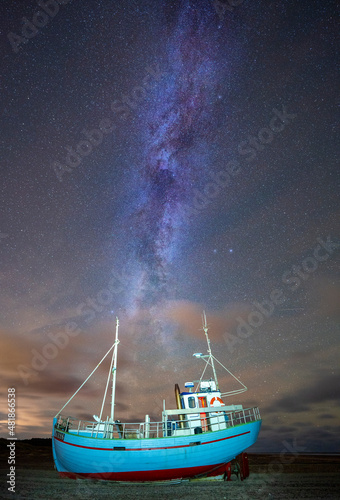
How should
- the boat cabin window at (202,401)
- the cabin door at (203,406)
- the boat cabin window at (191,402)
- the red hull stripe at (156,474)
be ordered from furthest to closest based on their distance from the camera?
the boat cabin window at (202,401)
the boat cabin window at (191,402)
the cabin door at (203,406)
the red hull stripe at (156,474)

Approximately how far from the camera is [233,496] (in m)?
14.8

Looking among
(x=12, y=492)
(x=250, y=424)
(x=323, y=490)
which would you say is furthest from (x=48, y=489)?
(x=323, y=490)

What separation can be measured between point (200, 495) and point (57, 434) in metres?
12.8

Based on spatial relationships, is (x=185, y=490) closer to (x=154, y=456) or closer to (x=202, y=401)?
(x=154, y=456)

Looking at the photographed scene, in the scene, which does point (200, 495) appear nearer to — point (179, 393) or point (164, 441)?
point (164, 441)

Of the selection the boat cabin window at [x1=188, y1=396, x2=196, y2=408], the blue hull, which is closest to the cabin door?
the boat cabin window at [x1=188, y1=396, x2=196, y2=408]

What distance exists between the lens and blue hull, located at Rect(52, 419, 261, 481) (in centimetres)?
1934

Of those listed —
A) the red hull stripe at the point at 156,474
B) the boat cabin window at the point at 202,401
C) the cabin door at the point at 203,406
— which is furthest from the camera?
the boat cabin window at the point at 202,401

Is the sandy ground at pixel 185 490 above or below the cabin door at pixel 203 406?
below

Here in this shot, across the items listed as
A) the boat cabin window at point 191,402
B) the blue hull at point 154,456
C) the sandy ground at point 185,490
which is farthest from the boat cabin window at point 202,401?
the sandy ground at point 185,490

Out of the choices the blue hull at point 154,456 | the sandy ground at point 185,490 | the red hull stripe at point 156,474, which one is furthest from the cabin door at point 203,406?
the sandy ground at point 185,490

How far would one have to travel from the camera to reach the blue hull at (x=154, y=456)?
63.5ft

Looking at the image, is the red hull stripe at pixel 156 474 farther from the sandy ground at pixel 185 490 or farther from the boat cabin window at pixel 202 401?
the boat cabin window at pixel 202 401

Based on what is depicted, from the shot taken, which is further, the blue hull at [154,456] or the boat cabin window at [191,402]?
the boat cabin window at [191,402]
